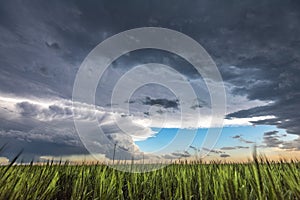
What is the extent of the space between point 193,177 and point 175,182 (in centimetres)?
40

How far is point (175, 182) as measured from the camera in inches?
208

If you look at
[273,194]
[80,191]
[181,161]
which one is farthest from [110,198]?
[181,161]

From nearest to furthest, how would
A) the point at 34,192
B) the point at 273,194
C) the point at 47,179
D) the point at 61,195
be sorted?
the point at 273,194 < the point at 34,192 < the point at 47,179 < the point at 61,195

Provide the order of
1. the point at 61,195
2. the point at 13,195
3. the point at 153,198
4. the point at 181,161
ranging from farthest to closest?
1. the point at 181,161
2. the point at 61,195
3. the point at 153,198
4. the point at 13,195

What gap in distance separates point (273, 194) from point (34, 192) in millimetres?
3063

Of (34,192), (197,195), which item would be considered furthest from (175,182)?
(34,192)

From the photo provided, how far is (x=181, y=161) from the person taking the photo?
8.34m

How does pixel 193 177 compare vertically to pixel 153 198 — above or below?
above

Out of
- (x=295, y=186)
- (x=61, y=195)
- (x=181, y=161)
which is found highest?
(x=181, y=161)

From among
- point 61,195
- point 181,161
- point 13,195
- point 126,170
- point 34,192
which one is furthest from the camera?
point 181,161

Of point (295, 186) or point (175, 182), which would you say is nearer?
point (295, 186)

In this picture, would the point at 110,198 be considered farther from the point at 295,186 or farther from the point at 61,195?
the point at 295,186

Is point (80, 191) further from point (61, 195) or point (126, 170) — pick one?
point (126, 170)

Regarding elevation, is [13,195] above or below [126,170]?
below
